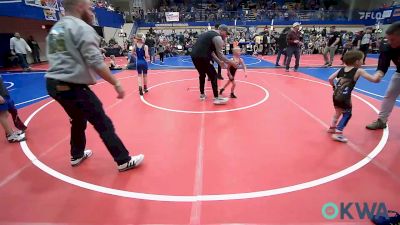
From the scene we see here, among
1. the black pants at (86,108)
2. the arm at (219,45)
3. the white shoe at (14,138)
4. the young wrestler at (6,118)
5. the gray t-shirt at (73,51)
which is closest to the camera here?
the gray t-shirt at (73,51)

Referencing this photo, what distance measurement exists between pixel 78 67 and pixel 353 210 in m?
3.21

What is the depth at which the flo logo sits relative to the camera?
7.98 feet

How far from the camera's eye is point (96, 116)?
3.01 m

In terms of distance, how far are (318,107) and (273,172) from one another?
3334 millimetres

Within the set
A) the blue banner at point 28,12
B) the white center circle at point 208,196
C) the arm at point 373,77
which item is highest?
the blue banner at point 28,12

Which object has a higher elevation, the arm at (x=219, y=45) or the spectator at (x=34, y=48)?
the arm at (x=219, y=45)

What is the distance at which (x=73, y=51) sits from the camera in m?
2.75

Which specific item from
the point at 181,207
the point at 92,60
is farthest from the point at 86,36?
the point at 181,207

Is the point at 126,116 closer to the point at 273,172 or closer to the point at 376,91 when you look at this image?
the point at 273,172

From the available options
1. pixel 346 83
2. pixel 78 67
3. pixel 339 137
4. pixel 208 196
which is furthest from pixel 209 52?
pixel 208 196

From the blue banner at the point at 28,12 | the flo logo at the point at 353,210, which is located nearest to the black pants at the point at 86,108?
the flo logo at the point at 353,210

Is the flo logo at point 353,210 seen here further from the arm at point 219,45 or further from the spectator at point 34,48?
the spectator at point 34,48

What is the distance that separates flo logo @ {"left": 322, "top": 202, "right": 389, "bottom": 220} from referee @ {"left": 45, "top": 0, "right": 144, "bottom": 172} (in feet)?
7.99

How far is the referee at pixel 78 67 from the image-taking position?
2.69 m
